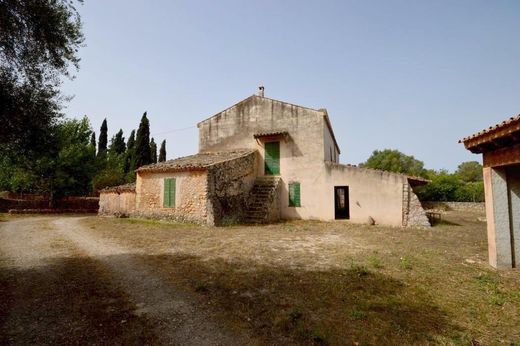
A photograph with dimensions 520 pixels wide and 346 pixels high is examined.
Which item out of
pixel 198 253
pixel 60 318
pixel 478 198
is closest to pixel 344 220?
pixel 198 253

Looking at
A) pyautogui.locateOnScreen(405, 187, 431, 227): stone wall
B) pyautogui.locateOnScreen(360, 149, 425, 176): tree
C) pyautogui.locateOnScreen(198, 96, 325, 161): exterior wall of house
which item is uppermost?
pyautogui.locateOnScreen(360, 149, 425, 176): tree

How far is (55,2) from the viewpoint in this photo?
635 cm

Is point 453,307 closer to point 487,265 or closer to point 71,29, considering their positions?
point 487,265

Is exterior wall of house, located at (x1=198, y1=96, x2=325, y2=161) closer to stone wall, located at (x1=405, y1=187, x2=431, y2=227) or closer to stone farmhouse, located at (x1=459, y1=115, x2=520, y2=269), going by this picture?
stone wall, located at (x1=405, y1=187, x2=431, y2=227)

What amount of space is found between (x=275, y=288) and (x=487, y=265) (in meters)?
6.09

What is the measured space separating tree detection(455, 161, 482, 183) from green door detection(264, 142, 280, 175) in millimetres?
58361

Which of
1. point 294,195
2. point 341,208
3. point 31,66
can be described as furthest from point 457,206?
point 31,66

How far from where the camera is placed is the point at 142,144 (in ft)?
115

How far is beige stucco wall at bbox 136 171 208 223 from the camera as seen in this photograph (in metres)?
14.5

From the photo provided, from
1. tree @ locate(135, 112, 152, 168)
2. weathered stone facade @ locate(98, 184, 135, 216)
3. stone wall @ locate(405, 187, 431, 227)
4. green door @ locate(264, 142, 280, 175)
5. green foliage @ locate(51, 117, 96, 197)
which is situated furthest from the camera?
tree @ locate(135, 112, 152, 168)

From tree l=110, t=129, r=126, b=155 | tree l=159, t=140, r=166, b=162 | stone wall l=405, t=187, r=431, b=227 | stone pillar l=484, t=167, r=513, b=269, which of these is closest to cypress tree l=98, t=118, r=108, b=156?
tree l=110, t=129, r=126, b=155

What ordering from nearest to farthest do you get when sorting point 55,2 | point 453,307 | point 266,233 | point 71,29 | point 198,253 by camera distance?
point 453,307 < point 55,2 < point 71,29 < point 198,253 < point 266,233

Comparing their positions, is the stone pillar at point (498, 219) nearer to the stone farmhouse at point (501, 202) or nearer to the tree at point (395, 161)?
the stone farmhouse at point (501, 202)

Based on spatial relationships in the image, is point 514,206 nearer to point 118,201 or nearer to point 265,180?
point 265,180
